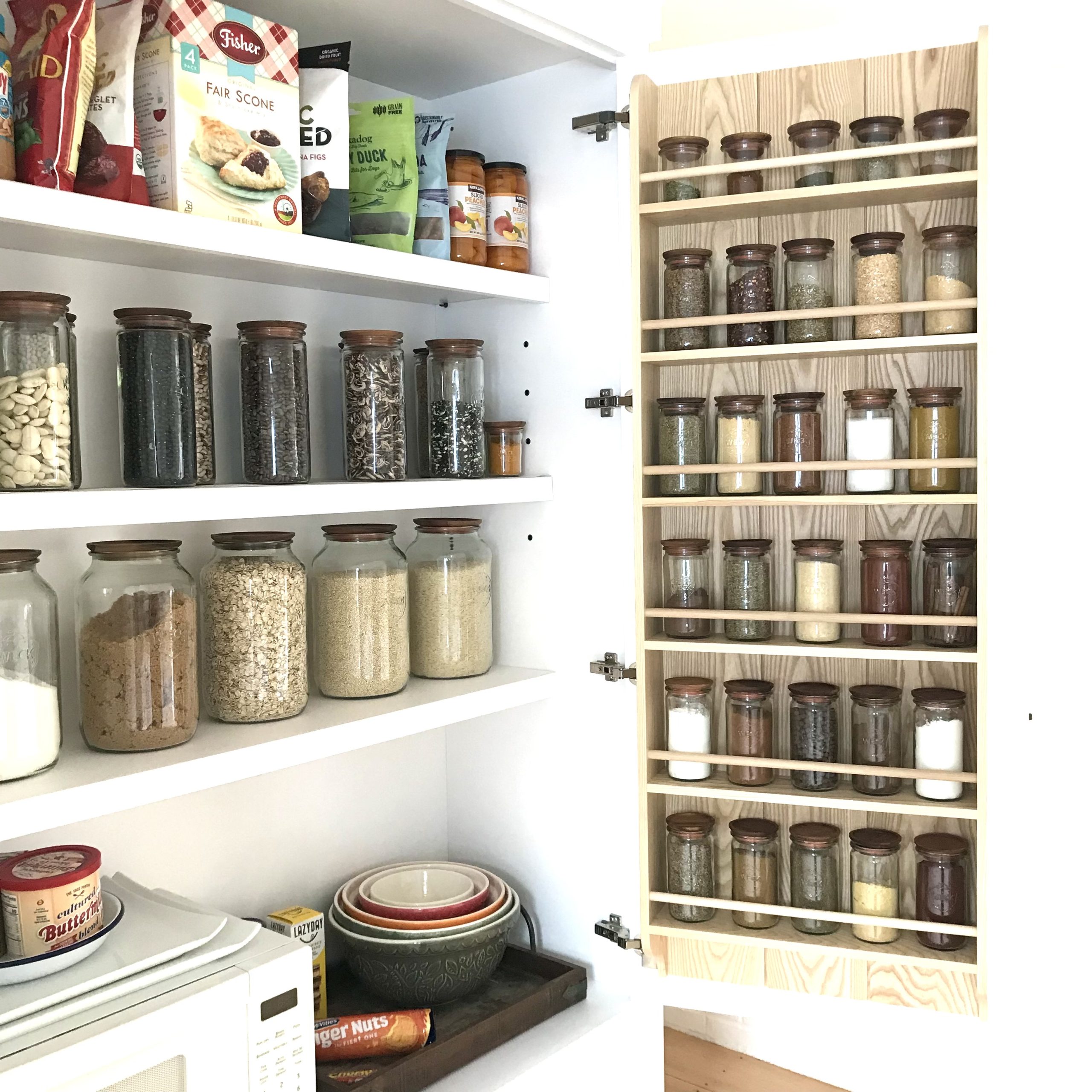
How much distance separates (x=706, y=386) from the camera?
5.92 feet

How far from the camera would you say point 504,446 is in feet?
6.01

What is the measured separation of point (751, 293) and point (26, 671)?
1.10 meters

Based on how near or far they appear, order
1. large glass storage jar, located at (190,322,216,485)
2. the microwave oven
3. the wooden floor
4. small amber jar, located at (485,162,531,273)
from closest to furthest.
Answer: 1. the microwave oven
2. large glass storage jar, located at (190,322,216,485)
3. small amber jar, located at (485,162,531,273)
4. the wooden floor

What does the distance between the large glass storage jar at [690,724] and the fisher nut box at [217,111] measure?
2.90 ft

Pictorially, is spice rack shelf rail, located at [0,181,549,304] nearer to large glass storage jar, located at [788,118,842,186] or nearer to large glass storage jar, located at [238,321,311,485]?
large glass storage jar, located at [238,321,311,485]

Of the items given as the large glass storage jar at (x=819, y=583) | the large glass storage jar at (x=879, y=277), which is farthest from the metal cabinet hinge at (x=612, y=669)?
the large glass storage jar at (x=879, y=277)

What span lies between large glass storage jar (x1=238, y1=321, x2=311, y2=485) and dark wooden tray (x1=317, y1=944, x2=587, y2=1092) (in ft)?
2.62

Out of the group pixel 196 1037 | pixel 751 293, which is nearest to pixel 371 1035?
pixel 196 1037

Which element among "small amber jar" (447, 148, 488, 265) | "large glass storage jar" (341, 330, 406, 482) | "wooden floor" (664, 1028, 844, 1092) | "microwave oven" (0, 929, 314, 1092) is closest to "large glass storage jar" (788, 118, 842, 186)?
"small amber jar" (447, 148, 488, 265)

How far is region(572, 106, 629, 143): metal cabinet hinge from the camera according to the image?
1.72m

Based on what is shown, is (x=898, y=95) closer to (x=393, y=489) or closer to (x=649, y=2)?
(x=649, y=2)

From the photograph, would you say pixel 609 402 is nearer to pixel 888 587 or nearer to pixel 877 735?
pixel 888 587

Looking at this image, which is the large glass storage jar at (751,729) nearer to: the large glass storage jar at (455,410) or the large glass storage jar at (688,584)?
the large glass storage jar at (688,584)
